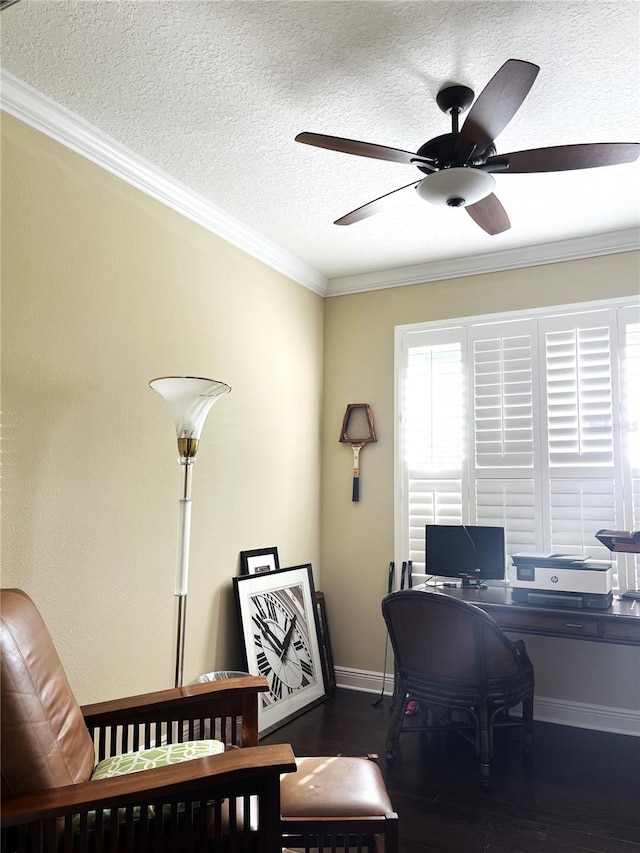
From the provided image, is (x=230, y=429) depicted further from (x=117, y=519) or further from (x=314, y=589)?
(x=314, y=589)

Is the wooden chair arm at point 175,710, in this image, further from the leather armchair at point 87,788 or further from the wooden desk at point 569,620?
the wooden desk at point 569,620

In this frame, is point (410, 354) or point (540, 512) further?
point (410, 354)

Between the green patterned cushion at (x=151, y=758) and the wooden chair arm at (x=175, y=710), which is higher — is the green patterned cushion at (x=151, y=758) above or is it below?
below

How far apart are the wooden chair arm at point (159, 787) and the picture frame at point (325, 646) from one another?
2437mm

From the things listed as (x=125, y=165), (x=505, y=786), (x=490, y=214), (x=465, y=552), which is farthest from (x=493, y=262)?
(x=505, y=786)

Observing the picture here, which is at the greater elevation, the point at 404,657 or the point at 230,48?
the point at 230,48

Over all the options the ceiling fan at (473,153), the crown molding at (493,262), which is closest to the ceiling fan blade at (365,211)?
the ceiling fan at (473,153)

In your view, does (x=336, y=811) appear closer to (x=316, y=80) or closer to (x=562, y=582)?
(x=562, y=582)

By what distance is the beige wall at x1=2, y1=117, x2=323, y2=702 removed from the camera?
92.7 inches

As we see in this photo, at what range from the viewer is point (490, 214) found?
2.66 meters

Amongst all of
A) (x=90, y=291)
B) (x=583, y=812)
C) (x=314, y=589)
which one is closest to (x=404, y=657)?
(x=583, y=812)

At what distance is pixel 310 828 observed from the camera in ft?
5.71

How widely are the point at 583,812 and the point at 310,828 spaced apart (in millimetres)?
1479

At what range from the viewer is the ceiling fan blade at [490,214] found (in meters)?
2.56
